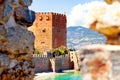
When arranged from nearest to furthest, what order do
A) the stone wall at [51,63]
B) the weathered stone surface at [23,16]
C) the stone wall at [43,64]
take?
the weathered stone surface at [23,16], the stone wall at [43,64], the stone wall at [51,63]

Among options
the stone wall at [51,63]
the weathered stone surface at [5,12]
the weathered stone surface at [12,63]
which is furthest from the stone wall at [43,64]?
the weathered stone surface at [5,12]

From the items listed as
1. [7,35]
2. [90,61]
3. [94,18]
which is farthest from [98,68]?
[7,35]

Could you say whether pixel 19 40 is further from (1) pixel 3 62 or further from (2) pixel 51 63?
(2) pixel 51 63

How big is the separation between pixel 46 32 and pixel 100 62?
209ft

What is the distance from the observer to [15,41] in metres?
3.43

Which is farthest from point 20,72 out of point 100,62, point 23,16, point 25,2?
point 100,62

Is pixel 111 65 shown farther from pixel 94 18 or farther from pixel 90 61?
pixel 94 18

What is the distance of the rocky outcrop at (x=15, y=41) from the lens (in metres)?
3.30

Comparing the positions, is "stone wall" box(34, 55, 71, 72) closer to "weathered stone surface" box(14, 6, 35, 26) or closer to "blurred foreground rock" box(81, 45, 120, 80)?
"weathered stone surface" box(14, 6, 35, 26)

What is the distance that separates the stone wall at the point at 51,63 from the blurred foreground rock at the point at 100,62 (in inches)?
1821

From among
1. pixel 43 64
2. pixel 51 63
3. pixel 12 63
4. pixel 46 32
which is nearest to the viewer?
pixel 12 63

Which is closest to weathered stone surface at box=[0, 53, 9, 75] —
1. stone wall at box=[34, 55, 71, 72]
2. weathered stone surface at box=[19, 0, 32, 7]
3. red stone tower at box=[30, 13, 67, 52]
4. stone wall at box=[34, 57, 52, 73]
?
weathered stone surface at box=[19, 0, 32, 7]

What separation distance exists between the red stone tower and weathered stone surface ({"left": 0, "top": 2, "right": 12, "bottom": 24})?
197 ft

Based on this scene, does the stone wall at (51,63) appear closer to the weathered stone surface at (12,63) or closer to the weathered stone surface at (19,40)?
the weathered stone surface at (19,40)
